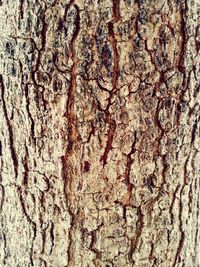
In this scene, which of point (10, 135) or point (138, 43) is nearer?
point (138, 43)

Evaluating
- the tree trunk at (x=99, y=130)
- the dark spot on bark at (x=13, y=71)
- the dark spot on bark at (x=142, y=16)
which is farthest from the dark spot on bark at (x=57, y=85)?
the dark spot on bark at (x=142, y=16)

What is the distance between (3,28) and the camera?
130 cm

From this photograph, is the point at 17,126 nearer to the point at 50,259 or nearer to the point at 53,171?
the point at 53,171

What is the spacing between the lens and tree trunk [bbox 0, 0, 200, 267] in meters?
1.25

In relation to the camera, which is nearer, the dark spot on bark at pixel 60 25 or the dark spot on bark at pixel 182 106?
the dark spot on bark at pixel 60 25

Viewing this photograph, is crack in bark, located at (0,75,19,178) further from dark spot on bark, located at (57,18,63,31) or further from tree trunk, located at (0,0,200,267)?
dark spot on bark, located at (57,18,63,31)

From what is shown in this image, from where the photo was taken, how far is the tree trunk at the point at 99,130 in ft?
4.09

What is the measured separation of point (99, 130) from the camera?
133 cm

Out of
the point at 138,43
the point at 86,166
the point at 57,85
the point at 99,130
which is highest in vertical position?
the point at 138,43

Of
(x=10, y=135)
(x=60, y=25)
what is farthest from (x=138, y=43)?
(x=10, y=135)

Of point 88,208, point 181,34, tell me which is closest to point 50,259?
point 88,208

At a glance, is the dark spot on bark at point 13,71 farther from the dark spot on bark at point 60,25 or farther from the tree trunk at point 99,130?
the dark spot on bark at point 60,25

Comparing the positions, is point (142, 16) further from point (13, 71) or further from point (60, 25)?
point (13, 71)

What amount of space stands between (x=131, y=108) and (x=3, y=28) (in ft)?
1.22
